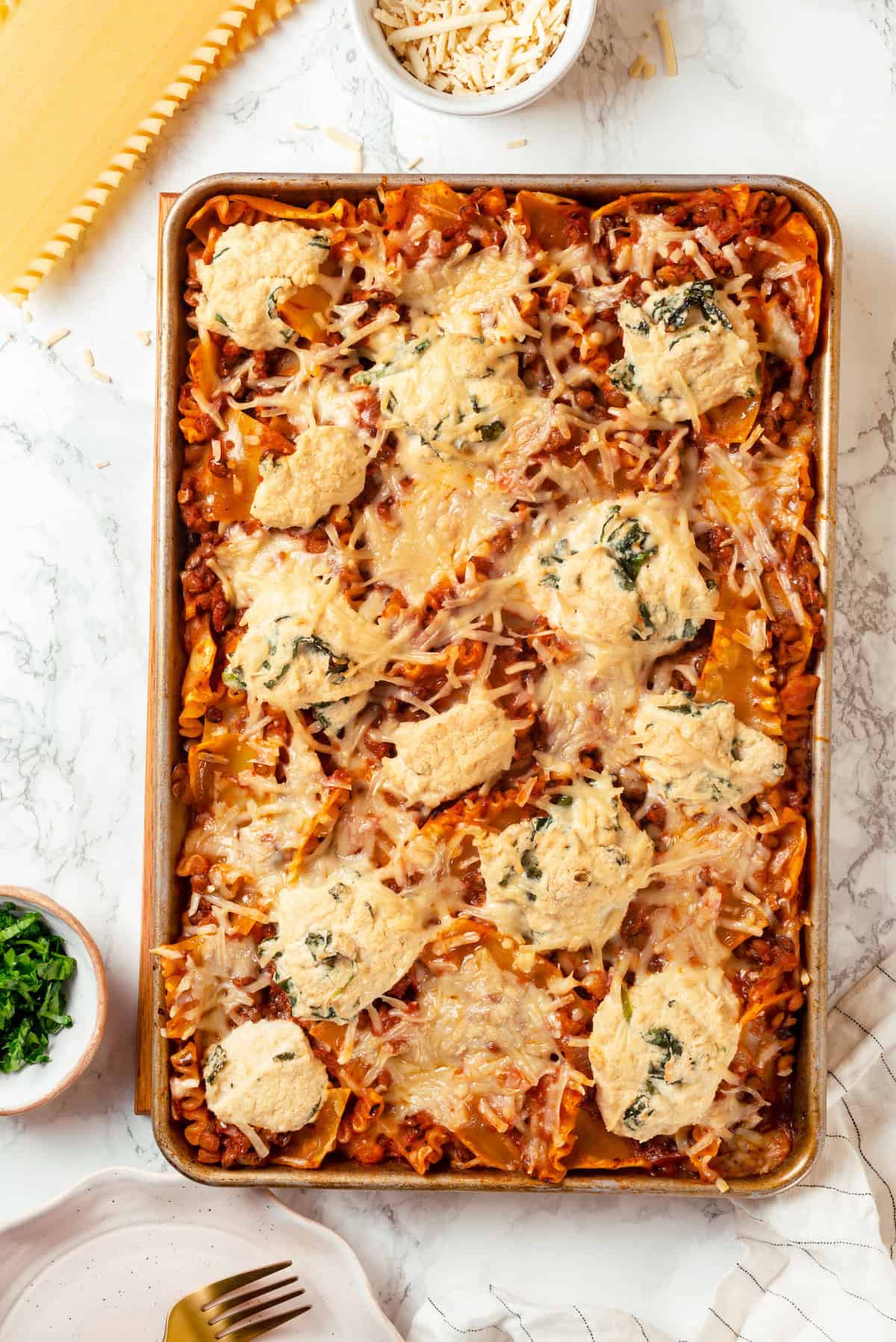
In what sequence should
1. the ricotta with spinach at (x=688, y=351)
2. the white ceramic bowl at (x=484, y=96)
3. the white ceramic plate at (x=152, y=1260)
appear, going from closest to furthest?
the ricotta with spinach at (x=688, y=351) < the white ceramic bowl at (x=484, y=96) < the white ceramic plate at (x=152, y=1260)

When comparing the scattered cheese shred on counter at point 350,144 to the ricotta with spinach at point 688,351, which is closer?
the ricotta with spinach at point 688,351

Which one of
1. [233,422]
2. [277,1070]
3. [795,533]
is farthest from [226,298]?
[277,1070]

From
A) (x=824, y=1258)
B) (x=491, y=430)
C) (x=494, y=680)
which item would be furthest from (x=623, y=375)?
(x=824, y=1258)

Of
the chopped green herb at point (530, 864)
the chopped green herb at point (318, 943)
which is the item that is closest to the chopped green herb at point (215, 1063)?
the chopped green herb at point (318, 943)

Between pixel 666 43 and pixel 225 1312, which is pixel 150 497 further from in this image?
Result: pixel 225 1312

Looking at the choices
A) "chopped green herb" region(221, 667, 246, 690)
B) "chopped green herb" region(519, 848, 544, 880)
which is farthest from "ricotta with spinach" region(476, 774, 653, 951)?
"chopped green herb" region(221, 667, 246, 690)

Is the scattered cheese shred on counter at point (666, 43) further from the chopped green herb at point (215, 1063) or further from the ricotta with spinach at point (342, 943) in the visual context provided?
the chopped green herb at point (215, 1063)

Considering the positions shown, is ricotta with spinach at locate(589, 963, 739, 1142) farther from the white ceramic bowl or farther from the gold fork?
the white ceramic bowl

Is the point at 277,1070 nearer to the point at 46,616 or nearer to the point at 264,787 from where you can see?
the point at 264,787
